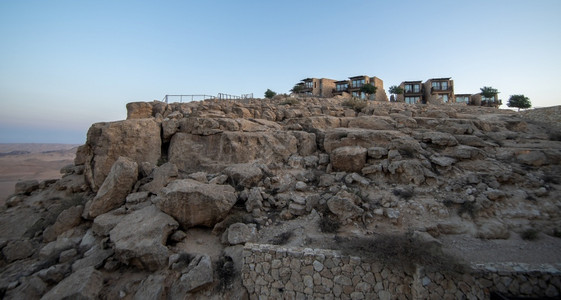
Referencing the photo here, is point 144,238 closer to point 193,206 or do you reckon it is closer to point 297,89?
point 193,206

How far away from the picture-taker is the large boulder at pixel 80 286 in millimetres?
4406

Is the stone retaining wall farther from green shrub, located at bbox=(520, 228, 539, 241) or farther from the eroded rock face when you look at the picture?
the eroded rock face

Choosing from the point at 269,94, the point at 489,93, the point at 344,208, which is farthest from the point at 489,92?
the point at 344,208

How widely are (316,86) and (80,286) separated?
31357 mm

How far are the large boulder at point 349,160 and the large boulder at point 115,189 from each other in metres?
7.14

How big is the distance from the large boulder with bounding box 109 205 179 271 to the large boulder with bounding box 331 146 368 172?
5.75 m

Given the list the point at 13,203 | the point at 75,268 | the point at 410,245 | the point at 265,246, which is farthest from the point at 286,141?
the point at 13,203

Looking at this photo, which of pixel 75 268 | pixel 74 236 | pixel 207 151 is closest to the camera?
pixel 75 268

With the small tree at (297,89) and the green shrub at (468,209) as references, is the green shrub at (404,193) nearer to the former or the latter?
the green shrub at (468,209)

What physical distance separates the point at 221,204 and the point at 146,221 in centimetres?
196

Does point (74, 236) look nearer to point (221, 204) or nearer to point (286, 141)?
point (221, 204)

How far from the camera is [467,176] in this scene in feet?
24.1

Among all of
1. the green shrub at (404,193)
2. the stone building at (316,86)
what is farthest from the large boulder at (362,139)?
the stone building at (316,86)

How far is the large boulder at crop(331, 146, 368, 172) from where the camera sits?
8227mm
